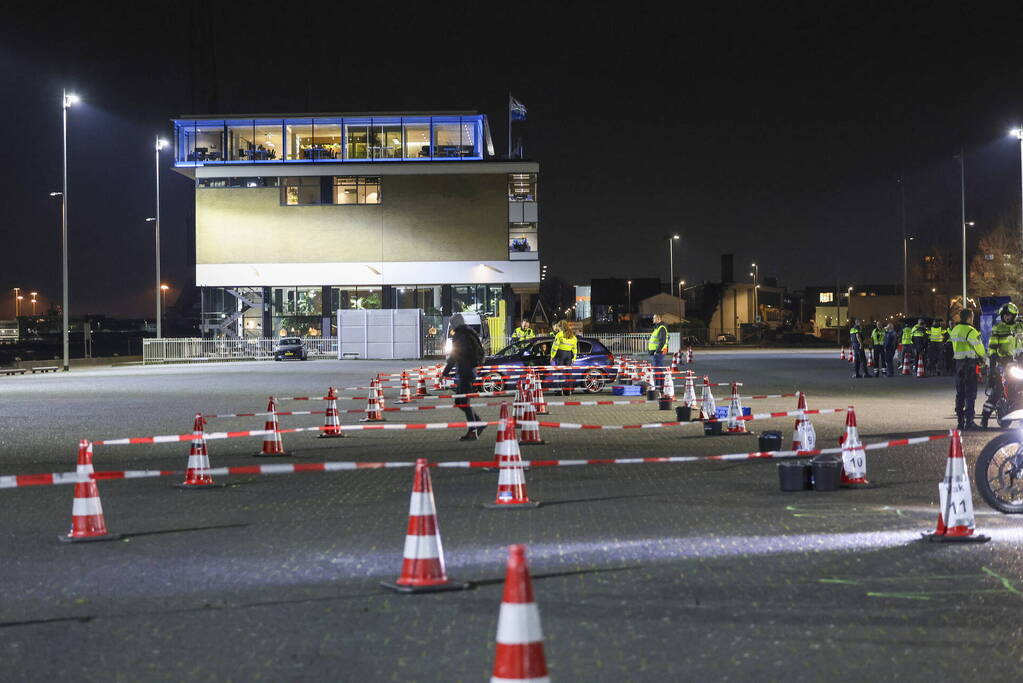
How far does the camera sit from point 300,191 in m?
75.2

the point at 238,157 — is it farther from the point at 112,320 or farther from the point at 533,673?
the point at 112,320

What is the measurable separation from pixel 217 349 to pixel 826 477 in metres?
59.3

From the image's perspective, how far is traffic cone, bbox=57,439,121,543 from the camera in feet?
30.3

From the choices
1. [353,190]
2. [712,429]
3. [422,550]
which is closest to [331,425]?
[712,429]

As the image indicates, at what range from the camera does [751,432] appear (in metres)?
18.6

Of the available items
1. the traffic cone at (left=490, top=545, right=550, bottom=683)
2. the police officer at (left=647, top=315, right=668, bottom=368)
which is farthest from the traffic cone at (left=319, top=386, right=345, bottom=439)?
the police officer at (left=647, top=315, right=668, bottom=368)

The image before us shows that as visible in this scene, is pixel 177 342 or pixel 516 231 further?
pixel 516 231

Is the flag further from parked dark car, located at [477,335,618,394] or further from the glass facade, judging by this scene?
parked dark car, located at [477,335,618,394]

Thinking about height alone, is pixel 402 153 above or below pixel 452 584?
above

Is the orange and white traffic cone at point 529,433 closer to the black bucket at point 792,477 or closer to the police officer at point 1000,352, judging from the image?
the black bucket at point 792,477

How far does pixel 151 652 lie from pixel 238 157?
73.6 meters

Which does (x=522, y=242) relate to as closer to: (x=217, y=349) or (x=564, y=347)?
(x=217, y=349)

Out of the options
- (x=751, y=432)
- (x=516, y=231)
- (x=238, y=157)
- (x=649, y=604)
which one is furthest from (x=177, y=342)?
(x=649, y=604)

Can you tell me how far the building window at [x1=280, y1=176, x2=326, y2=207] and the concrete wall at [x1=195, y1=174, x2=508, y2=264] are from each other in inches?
15.9
